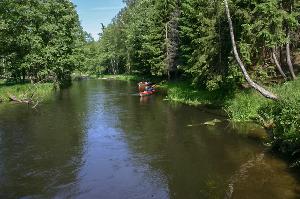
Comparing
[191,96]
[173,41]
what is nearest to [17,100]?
[191,96]

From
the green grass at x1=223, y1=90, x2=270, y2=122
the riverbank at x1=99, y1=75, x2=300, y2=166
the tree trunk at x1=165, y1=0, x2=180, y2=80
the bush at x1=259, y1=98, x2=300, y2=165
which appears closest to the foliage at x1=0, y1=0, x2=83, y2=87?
the tree trunk at x1=165, y1=0, x2=180, y2=80

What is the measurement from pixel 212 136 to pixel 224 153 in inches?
158

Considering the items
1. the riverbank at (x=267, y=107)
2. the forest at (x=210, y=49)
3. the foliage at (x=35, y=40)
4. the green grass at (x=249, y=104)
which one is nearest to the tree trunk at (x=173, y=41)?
the forest at (x=210, y=49)

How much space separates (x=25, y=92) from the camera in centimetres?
4838

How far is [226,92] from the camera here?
117ft

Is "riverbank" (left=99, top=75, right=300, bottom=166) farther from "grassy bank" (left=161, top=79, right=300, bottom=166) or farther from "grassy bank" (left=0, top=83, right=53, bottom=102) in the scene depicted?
"grassy bank" (left=0, top=83, right=53, bottom=102)

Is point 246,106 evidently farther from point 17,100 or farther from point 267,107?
point 17,100

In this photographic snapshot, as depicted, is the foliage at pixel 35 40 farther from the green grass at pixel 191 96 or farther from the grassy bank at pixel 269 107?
the grassy bank at pixel 269 107

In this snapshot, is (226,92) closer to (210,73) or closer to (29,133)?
(210,73)

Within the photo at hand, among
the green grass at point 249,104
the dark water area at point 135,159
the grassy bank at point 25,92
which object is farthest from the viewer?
the grassy bank at point 25,92

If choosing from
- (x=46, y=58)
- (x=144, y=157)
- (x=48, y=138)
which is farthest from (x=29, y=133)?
(x=46, y=58)

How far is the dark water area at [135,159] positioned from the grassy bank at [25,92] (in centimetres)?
1241

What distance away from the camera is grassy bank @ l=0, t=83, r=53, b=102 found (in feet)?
151

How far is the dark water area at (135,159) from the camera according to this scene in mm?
16375
